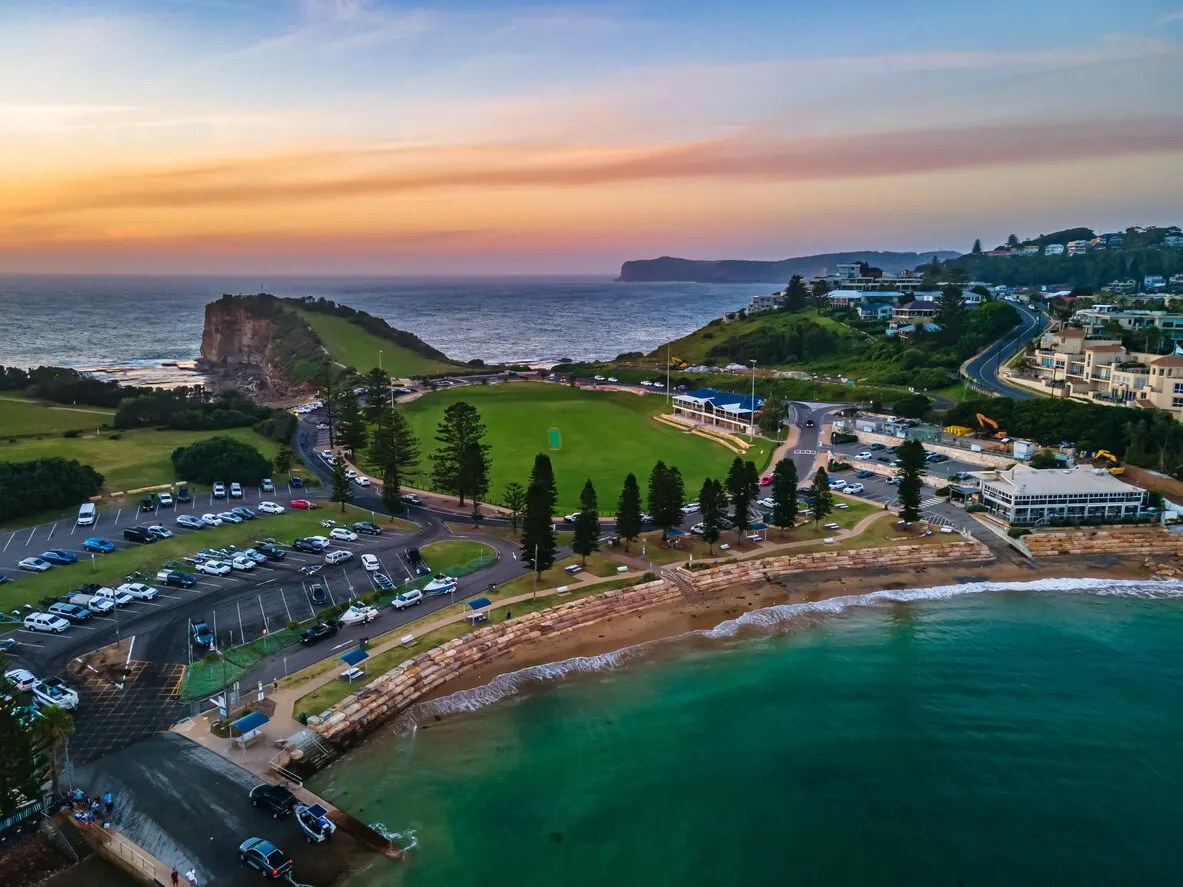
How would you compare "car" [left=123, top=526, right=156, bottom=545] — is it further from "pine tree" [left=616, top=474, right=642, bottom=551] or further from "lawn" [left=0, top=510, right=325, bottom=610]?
"pine tree" [left=616, top=474, right=642, bottom=551]

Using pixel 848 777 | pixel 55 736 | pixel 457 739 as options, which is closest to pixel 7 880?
pixel 55 736

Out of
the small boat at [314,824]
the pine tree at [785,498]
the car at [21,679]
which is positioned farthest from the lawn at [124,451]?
the pine tree at [785,498]

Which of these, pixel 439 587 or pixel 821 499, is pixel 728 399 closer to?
pixel 821 499

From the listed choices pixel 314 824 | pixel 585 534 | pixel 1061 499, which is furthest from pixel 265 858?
pixel 1061 499

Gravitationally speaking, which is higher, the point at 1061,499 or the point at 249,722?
the point at 1061,499

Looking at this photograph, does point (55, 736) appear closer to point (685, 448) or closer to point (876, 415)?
point (685, 448)

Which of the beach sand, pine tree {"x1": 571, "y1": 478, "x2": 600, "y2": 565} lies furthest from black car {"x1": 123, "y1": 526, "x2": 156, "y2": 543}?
pine tree {"x1": 571, "y1": 478, "x2": 600, "y2": 565}

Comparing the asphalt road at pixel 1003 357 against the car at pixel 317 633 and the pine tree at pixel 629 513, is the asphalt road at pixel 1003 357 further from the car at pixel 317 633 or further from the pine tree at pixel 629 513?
the car at pixel 317 633
